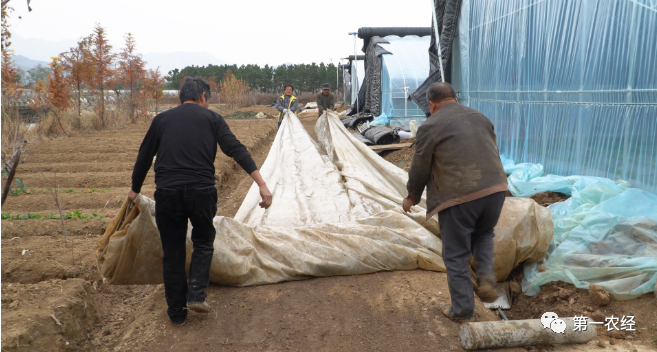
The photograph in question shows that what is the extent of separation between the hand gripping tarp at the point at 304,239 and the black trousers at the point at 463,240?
852 mm

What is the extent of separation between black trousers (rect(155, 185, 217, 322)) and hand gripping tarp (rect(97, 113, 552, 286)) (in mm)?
347

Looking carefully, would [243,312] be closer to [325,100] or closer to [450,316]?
[450,316]

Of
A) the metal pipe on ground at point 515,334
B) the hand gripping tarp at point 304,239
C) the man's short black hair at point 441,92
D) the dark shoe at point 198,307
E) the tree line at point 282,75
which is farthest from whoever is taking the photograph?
the tree line at point 282,75

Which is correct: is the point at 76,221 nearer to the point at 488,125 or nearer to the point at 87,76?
the point at 488,125

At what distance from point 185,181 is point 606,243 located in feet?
11.4

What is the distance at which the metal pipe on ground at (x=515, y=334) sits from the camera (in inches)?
107

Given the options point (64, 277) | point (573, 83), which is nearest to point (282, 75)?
point (573, 83)

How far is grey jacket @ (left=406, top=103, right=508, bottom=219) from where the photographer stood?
9.75ft

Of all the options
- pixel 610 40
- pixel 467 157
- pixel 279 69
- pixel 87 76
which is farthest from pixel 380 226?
pixel 279 69

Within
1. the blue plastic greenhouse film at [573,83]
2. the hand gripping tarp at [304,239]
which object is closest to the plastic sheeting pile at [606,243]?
the hand gripping tarp at [304,239]

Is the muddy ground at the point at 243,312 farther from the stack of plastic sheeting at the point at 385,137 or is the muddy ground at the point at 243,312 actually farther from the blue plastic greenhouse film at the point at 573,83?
the stack of plastic sheeting at the point at 385,137

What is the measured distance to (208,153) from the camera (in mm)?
3062

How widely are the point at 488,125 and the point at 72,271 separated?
12.4 feet

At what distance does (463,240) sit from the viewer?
9.96ft
